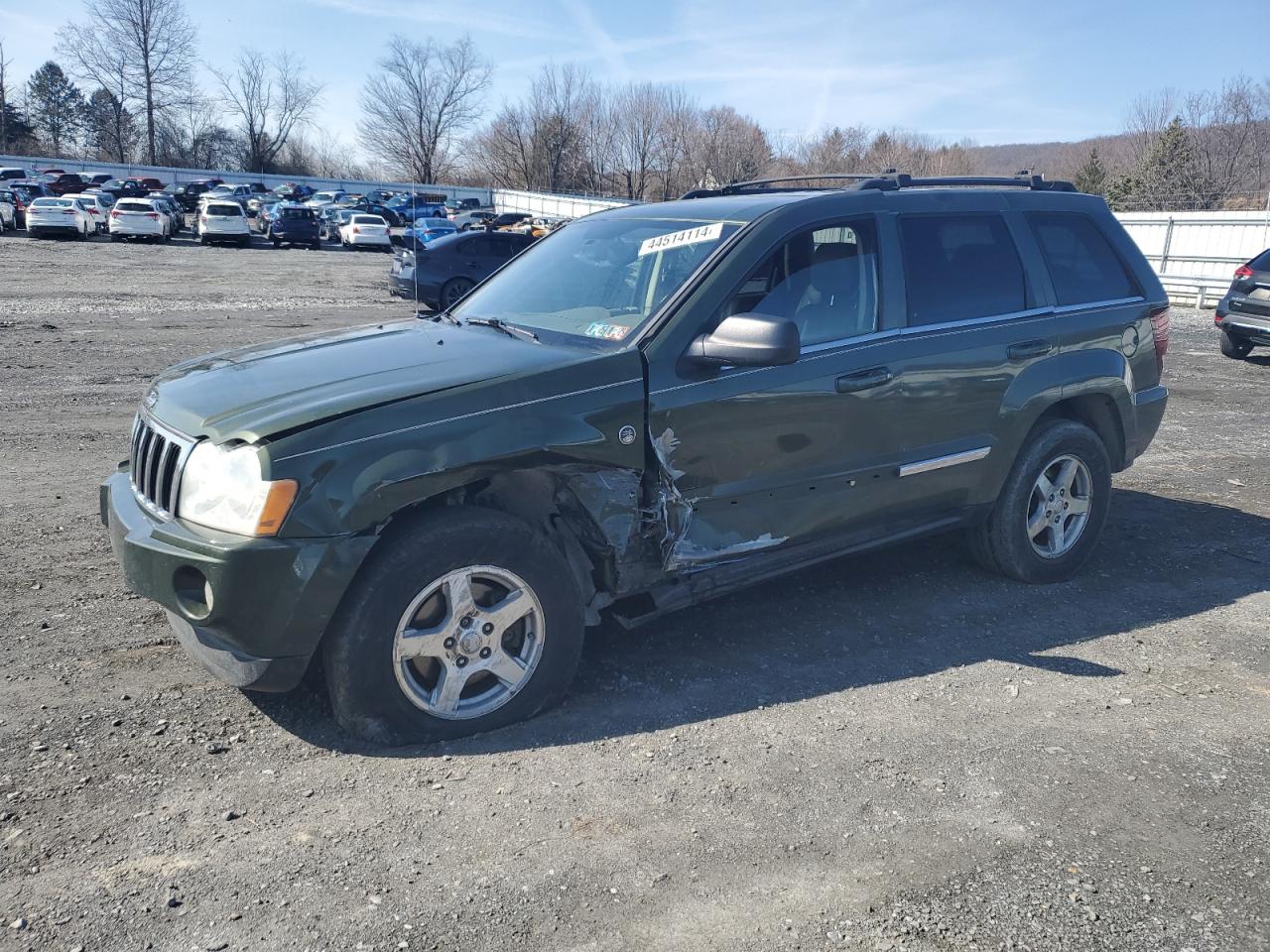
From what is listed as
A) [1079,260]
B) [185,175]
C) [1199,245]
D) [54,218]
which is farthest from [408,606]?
[185,175]

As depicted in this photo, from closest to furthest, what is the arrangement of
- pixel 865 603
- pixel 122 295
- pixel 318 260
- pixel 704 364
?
pixel 704 364 → pixel 865 603 → pixel 122 295 → pixel 318 260

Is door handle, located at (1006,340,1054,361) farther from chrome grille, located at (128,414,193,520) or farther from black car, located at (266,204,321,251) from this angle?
black car, located at (266,204,321,251)

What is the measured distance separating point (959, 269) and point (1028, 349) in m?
0.55

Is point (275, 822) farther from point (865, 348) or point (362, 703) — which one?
point (865, 348)

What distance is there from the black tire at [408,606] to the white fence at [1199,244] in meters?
25.5

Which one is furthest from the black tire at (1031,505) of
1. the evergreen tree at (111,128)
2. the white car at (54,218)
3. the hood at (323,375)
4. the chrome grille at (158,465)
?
the evergreen tree at (111,128)

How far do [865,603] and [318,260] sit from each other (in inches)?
1258

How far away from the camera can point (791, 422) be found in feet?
13.8

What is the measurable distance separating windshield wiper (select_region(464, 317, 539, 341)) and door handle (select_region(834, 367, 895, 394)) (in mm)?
1306

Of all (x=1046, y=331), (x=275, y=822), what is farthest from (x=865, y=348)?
(x=275, y=822)

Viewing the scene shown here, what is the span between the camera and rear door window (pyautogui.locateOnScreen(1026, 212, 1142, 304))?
17.4 ft

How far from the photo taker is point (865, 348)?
175 inches

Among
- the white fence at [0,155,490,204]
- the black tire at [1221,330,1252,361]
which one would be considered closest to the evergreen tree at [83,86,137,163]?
the white fence at [0,155,490,204]

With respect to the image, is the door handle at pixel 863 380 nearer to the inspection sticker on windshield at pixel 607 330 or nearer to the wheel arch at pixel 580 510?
the inspection sticker on windshield at pixel 607 330
